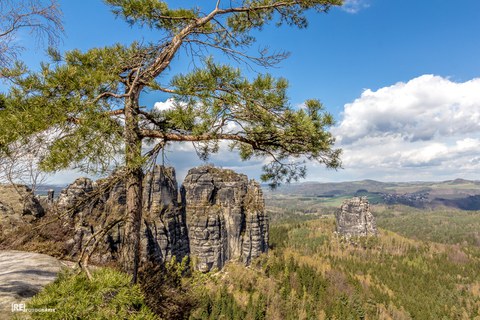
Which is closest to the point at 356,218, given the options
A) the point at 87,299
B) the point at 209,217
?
the point at 209,217

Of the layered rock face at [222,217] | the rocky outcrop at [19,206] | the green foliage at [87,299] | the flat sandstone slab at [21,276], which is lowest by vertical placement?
the layered rock face at [222,217]

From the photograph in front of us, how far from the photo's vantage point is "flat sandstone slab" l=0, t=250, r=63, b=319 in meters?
5.67

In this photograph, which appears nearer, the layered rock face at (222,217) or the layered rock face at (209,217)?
the layered rock face at (209,217)

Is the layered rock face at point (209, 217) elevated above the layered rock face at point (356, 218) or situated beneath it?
elevated above

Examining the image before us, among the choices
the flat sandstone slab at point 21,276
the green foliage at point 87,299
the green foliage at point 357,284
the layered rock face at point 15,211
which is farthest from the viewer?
the green foliage at point 357,284

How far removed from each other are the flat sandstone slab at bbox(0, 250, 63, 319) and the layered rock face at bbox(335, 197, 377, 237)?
17369 cm

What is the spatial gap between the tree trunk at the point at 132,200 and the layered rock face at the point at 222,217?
7152 cm

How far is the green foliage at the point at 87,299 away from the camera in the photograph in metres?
3.67

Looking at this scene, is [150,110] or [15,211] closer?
[150,110]

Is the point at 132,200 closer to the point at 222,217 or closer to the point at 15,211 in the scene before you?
the point at 15,211

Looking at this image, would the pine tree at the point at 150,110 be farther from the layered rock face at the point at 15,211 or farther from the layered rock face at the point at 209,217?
the layered rock face at the point at 209,217

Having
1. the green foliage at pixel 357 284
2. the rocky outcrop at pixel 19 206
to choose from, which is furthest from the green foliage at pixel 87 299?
the rocky outcrop at pixel 19 206

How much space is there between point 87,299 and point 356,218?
18412 centimetres

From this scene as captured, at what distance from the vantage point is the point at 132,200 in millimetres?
6703
